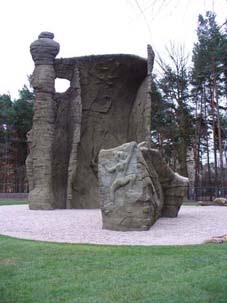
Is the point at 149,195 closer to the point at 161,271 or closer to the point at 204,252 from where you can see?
the point at 204,252

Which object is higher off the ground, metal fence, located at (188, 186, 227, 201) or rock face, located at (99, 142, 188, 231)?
rock face, located at (99, 142, 188, 231)

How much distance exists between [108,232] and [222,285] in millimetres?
4640

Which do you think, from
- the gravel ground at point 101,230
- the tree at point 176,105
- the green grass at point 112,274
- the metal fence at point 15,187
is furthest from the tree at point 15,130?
the green grass at point 112,274

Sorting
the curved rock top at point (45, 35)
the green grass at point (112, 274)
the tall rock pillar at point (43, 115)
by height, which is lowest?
the green grass at point (112, 274)

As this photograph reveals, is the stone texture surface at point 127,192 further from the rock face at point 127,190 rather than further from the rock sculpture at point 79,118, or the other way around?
the rock sculpture at point 79,118

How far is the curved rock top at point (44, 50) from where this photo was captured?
1512cm

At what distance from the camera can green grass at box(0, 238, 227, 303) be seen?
4148 millimetres

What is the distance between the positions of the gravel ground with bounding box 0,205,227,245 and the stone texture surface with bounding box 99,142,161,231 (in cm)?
33

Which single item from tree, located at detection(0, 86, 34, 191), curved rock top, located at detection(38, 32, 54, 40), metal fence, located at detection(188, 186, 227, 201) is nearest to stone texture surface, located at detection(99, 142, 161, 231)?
curved rock top, located at detection(38, 32, 54, 40)

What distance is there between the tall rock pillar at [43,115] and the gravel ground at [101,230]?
8.76 feet

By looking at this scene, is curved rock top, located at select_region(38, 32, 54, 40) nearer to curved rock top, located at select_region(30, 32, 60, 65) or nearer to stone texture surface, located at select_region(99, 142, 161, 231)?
curved rock top, located at select_region(30, 32, 60, 65)

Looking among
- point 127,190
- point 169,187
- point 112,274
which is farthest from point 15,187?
point 112,274

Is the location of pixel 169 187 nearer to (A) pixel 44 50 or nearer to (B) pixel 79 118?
(B) pixel 79 118

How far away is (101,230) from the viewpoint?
9156mm
